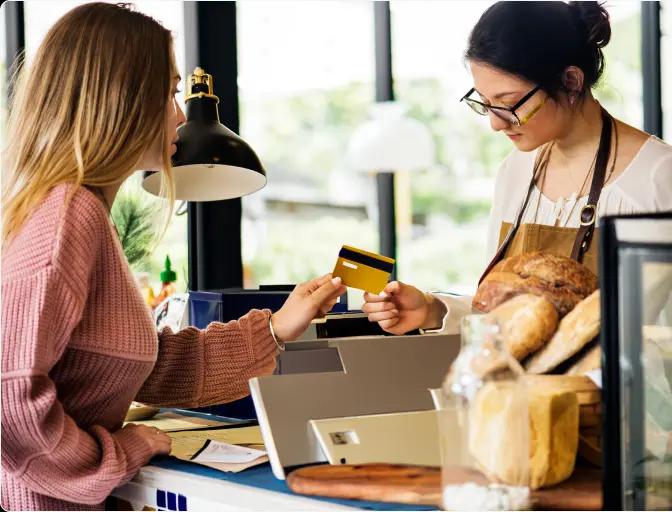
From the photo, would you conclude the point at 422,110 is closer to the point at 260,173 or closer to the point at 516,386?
the point at 260,173

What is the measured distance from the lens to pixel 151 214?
2.91 meters

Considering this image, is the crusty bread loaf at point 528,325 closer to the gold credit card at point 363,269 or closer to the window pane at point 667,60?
the gold credit card at point 363,269

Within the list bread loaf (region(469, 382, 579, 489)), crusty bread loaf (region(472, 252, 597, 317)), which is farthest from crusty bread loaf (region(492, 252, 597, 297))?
bread loaf (region(469, 382, 579, 489))

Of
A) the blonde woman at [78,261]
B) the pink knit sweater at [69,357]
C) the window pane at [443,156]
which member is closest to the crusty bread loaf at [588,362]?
the blonde woman at [78,261]

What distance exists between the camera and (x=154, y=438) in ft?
5.14

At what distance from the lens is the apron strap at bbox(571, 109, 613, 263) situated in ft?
6.51

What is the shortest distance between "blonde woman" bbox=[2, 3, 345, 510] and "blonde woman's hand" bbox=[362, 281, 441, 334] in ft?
0.51

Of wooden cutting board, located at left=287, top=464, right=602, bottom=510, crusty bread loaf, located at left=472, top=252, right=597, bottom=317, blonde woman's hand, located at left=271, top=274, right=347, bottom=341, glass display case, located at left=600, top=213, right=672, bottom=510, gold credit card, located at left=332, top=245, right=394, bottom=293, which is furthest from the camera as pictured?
blonde woman's hand, located at left=271, top=274, right=347, bottom=341

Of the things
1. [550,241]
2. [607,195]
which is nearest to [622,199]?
[607,195]

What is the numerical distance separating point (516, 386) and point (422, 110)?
4523 mm

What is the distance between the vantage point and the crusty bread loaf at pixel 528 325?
1.27 m

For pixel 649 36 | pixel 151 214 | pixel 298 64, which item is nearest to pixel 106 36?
pixel 151 214

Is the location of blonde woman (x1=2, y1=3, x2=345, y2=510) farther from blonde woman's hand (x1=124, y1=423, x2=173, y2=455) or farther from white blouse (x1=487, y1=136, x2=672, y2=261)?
white blouse (x1=487, y1=136, x2=672, y2=261)

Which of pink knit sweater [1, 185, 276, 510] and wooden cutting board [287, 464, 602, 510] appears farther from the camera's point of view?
pink knit sweater [1, 185, 276, 510]
